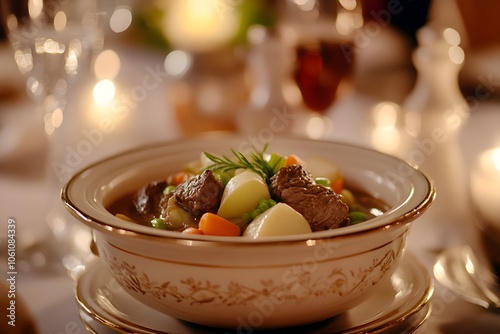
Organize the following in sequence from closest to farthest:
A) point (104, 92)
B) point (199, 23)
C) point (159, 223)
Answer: point (159, 223) < point (199, 23) < point (104, 92)

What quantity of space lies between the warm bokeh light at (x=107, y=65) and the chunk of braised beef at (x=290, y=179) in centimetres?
255

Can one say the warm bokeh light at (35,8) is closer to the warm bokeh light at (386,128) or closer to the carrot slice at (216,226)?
the carrot slice at (216,226)

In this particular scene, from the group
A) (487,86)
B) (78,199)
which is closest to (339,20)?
(487,86)

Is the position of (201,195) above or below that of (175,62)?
above

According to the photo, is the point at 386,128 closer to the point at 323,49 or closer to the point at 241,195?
the point at 323,49

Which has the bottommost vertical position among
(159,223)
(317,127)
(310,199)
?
(317,127)

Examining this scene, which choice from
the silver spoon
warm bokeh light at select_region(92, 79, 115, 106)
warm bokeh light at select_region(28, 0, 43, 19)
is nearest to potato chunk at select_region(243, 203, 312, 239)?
the silver spoon

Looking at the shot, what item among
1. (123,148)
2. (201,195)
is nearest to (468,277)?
(201,195)

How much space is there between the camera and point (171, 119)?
292cm

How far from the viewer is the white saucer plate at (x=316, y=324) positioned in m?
1.20

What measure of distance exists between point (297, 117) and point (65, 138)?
1031 millimetres

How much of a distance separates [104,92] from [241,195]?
8.09 ft

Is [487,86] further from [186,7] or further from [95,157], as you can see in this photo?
[95,157]

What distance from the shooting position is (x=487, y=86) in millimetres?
3217
